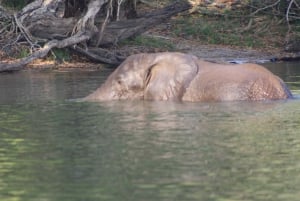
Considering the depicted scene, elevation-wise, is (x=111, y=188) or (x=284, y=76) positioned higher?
(x=111, y=188)

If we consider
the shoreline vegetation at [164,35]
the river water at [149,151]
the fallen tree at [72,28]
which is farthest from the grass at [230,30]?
the river water at [149,151]

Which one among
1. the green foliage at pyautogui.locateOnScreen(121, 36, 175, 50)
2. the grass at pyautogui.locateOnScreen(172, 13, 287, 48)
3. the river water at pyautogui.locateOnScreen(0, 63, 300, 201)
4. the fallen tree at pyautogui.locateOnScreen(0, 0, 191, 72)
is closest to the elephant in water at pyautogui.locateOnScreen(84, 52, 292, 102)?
the river water at pyautogui.locateOnScreen(0, 63, 300, 201)

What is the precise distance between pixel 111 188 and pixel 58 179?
0.56 m

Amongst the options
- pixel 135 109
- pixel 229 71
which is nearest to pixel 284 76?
pixel 229 71

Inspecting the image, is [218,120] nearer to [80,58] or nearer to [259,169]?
[259,169]

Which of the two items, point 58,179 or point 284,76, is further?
point 284,76

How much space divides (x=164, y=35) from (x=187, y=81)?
505 inches

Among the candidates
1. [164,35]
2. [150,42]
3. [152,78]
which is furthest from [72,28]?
[152,78]

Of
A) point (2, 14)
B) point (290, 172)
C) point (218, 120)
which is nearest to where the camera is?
point (290, 172)

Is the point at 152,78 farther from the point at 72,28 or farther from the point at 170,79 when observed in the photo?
the point at 72,28

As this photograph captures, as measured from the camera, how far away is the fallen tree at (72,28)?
2073cm

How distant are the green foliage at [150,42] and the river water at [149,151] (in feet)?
33.7

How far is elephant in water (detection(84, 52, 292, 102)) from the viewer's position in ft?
→ 42.4

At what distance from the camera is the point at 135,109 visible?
1209 centimetres
